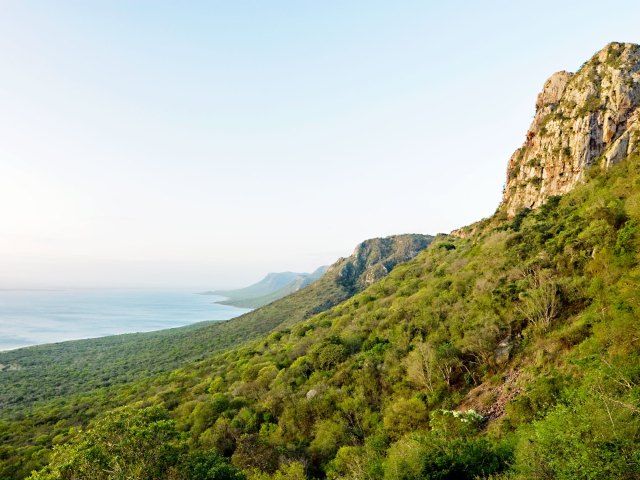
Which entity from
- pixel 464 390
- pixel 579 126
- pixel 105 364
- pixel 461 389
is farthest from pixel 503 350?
pixel 105 364

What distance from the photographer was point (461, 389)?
25.1 m

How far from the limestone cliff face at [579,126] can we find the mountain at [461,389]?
0.62 metres

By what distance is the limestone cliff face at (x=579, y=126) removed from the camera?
40.0 m

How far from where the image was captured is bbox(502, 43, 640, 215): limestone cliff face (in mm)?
40031

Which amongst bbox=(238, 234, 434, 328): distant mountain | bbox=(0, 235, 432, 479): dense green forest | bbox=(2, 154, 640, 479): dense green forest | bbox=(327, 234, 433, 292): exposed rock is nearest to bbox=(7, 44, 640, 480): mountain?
bbox=(2, 154, 640, 479): dense green forest

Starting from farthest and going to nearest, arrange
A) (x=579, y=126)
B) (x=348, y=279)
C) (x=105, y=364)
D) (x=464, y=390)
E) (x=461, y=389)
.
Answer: (x=348, y=279), (x=105, y=364), (x=579, y=126), (x=461, y=389), (x=464, y=390)

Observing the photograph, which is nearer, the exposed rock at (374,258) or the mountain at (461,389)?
the mountain at (461,389)

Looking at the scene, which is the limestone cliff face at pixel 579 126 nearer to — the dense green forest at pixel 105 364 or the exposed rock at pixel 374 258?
the exposed rock at pixel 374 258

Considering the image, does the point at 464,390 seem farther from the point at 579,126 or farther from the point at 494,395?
the point at 579,126

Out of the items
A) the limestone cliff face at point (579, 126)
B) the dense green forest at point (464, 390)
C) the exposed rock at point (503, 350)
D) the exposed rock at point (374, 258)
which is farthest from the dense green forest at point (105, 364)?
the limestone cliff face at point (579, 126)

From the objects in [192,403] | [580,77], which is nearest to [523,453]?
[192,403]

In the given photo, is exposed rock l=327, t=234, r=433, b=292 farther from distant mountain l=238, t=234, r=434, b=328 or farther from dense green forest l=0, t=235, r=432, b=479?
dense green forest l=0, t=235, r=432, b=479

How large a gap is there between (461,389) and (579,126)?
1505 inches

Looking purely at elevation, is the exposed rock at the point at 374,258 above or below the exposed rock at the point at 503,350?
above
